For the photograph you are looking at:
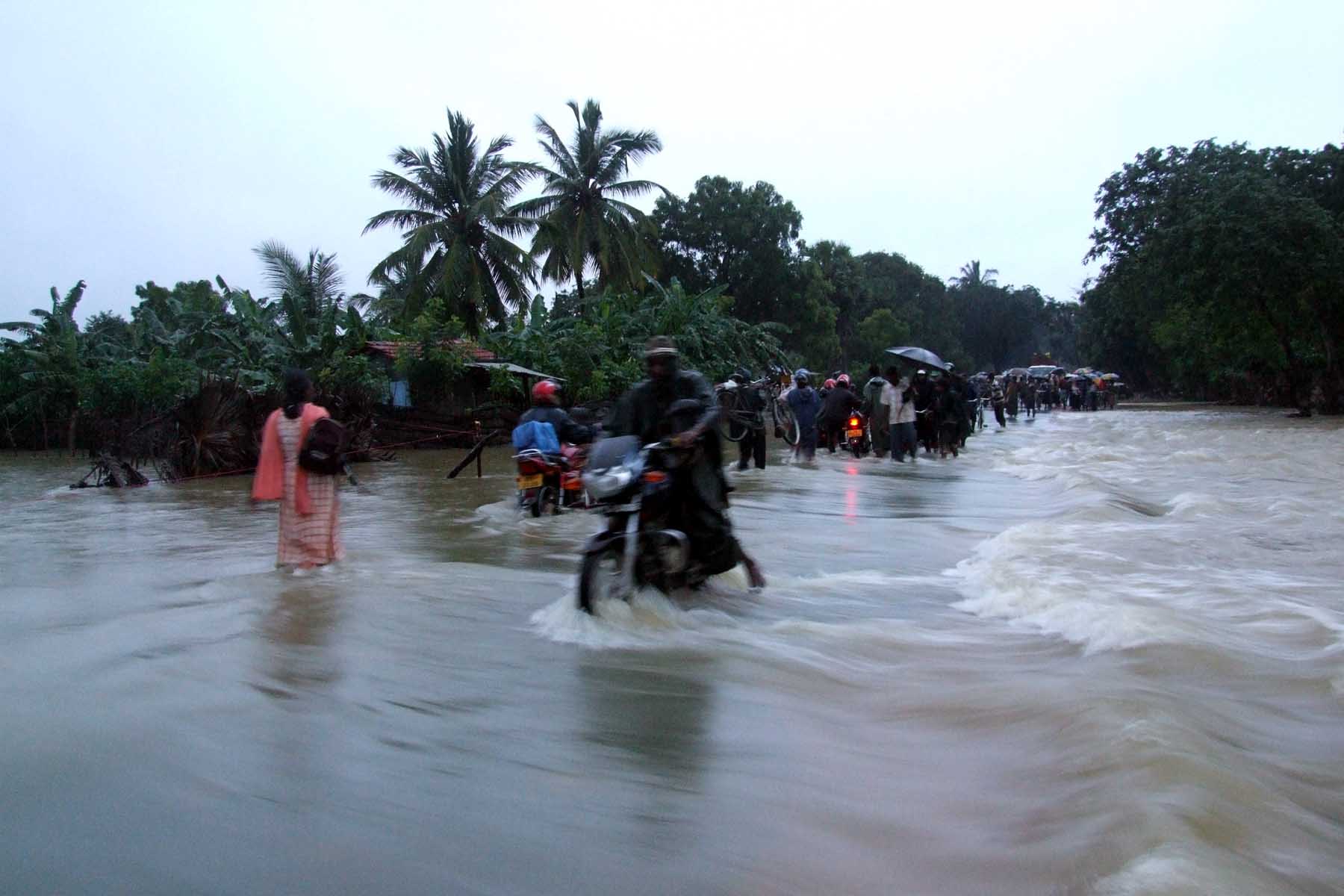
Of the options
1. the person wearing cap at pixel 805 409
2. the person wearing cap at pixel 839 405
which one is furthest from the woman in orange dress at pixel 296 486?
the person wearing cap at pixel 839 405

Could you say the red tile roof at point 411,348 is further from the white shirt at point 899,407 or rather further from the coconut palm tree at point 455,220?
the white shirt at point 899,407

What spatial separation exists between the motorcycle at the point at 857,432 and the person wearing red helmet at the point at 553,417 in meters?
10.0

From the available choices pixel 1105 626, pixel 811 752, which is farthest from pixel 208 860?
pixel 1105 626

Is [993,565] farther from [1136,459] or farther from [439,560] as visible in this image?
[1136,459]

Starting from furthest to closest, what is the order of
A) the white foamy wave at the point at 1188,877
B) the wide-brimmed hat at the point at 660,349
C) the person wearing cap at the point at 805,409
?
1. the person wearing cap at the point at 805,409
2. the wide-brimmed hat at the point at 660,349
3. the white foamy wave at the point at 1188,877

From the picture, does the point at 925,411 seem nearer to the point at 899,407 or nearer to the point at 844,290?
the point at 899,407

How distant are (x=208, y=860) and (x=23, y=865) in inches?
19.7

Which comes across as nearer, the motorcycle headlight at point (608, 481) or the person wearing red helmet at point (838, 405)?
the motorcycle headlight at point (608, 481)

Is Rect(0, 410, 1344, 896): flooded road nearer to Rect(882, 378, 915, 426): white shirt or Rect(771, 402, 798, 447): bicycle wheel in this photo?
Rect(882, 378, 915, 426): white shirt

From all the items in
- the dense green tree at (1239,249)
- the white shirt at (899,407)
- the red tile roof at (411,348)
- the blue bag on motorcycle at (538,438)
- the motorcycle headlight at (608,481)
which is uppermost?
the dense green tree at (1239,249)

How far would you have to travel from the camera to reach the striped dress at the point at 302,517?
7.50 meters

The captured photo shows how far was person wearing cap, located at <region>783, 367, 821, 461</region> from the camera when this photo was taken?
17781 millimetres

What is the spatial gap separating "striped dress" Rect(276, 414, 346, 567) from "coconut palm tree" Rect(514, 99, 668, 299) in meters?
26.9

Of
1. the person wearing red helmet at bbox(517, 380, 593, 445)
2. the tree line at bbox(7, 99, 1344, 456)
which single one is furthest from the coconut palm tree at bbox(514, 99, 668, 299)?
the person wearing red helmet at bbox(517, 380, 593, 445)
